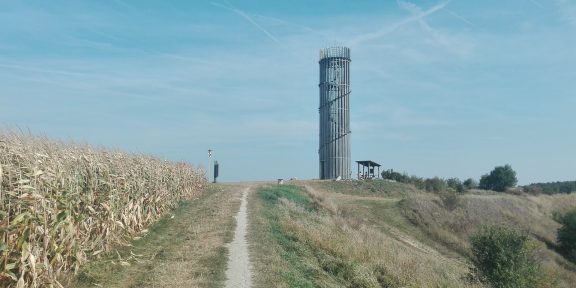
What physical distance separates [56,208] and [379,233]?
84.4 feet

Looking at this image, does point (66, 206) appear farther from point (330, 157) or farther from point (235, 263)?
point (330, 157)

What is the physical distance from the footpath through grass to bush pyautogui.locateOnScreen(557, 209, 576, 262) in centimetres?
3554

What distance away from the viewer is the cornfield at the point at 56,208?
26.8ft

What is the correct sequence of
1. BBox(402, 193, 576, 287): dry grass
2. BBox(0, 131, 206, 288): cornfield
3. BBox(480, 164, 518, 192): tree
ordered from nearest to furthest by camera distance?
1. BBox(0, 131, 206, 288): cornfield
2. BBox(402, 193, 576, 287): dry grass
3. BBox(480, 164, 518, 192): tree

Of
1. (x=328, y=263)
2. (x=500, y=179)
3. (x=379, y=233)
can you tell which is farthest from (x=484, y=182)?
(x=328, y=263)

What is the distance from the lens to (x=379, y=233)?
32969mm

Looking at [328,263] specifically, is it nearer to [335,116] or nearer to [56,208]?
[56,208]

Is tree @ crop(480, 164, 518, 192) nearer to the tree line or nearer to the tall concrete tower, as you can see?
the tree line

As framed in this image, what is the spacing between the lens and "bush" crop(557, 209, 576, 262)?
4381 centimetres

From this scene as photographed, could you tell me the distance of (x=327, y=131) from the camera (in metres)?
70.8

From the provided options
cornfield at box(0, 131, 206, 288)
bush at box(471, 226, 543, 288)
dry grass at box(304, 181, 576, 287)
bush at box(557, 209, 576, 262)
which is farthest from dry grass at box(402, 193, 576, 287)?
cornfield at box(0, 131, 206, 288)

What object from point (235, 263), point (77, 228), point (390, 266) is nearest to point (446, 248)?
point (390, 266)

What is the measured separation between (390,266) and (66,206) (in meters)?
9.80

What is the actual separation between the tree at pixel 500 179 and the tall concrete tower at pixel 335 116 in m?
33.2
